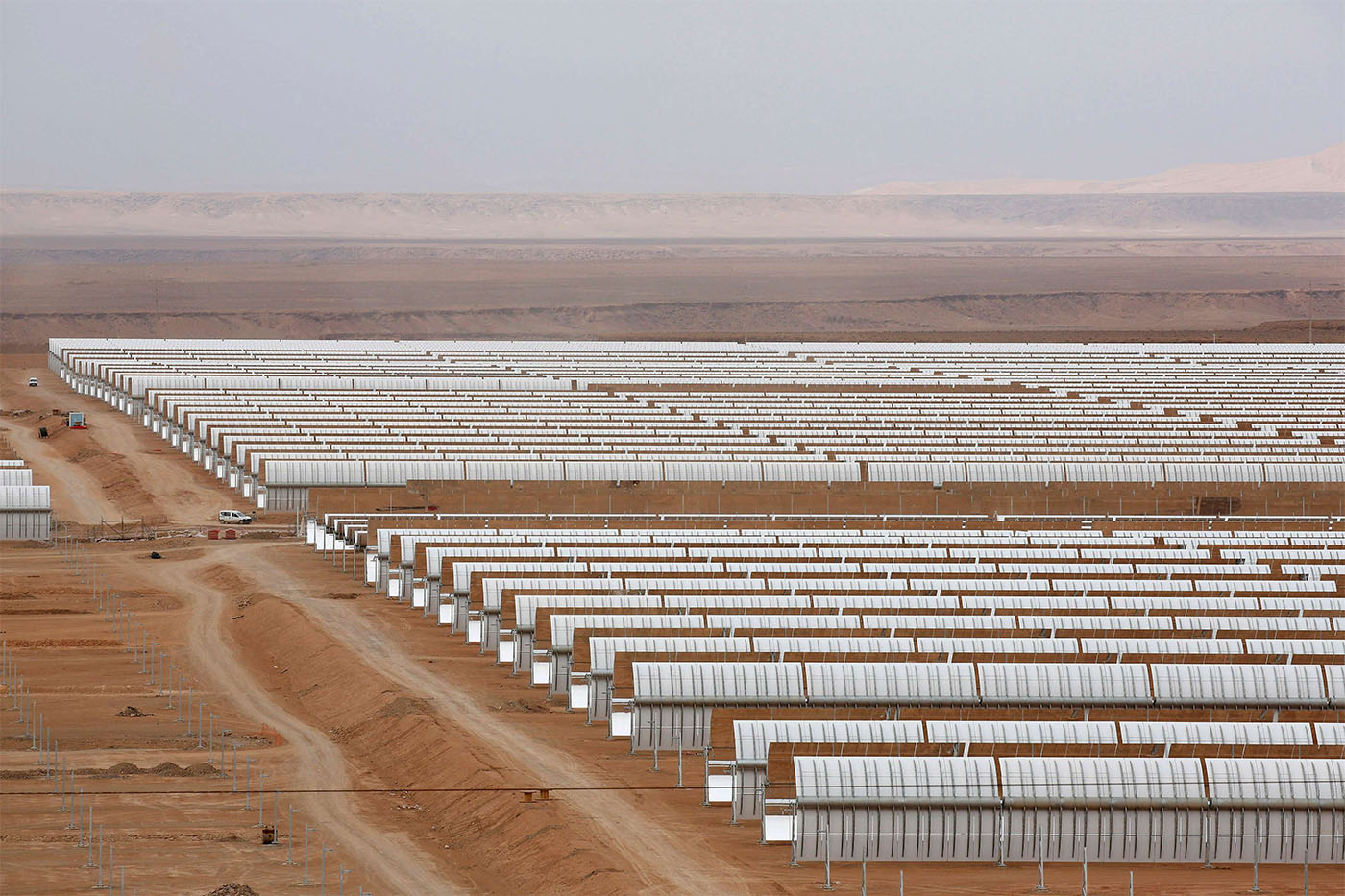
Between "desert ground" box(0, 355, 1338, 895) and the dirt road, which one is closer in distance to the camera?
"desert ground" box(0, 355, 1338, 895)

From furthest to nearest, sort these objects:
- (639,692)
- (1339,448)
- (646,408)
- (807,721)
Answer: (646,408)
(1339,448)
(639,692)
(807,721)

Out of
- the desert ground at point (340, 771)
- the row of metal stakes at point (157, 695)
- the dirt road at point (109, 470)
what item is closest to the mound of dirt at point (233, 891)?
the desert ground at point (340, 771)

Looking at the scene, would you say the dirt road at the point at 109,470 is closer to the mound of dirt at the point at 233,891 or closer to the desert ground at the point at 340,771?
the desert ground at the point at 340,771

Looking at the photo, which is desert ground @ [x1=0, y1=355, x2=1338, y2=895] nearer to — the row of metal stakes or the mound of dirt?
the row of metal stakes

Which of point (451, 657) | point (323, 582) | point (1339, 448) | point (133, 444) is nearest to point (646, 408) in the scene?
point (133, 444)

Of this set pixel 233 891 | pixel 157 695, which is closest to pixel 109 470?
pixel 157 695

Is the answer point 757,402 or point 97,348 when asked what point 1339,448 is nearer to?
point 757,402

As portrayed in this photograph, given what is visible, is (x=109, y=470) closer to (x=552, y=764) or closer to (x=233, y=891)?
(x=552, y=764)

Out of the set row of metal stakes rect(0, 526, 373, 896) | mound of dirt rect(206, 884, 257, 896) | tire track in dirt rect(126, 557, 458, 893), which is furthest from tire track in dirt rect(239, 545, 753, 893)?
mound of dirt rect(206, 884, 257, 896)

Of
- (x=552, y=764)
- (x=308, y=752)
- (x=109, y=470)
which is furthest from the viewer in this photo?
(x=109, y=470)

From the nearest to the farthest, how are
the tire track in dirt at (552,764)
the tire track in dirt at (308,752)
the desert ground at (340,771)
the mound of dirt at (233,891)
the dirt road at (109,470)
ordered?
the mound of dirt at (233,891) → the tire track in dirt at (552,764) → the desert ground at (340,771) → the tire track in dirt at (308,752) → the dirt road at (109,470)

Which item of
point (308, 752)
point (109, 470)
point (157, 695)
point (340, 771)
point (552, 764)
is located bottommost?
point (340, 771)
